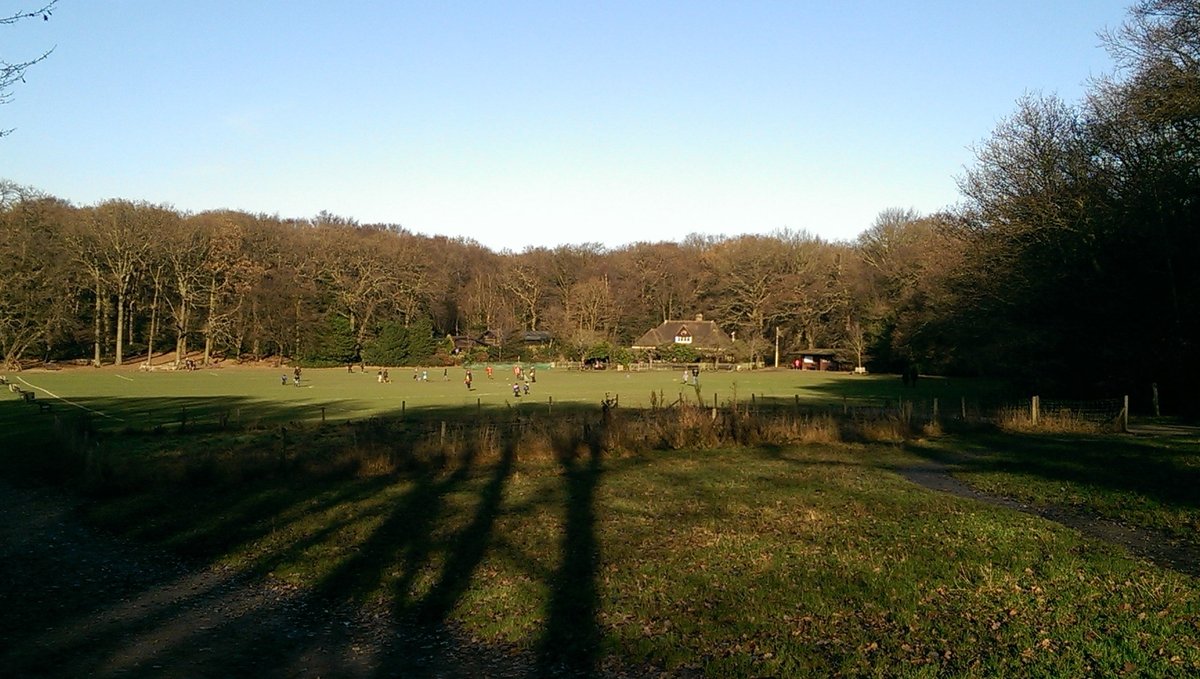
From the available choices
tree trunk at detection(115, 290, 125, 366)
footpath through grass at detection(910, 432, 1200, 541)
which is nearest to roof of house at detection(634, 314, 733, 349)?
tree trunk at detection(115, 290, 125, 366)

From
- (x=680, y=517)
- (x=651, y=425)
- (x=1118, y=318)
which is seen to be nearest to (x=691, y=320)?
(x=1118, y=318)

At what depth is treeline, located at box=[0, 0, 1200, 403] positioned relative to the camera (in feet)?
97.8

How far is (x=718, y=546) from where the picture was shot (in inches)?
411

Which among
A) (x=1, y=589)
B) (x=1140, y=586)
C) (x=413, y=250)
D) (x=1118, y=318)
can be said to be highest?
(x=413, y=250)

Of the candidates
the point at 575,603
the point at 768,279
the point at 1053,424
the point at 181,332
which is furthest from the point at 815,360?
the point at 575,603

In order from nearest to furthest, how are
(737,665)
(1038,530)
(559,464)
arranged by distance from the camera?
1. (737,665)
2. (1038,530)
3. (559,464)

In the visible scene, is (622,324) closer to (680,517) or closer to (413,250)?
(413,250)

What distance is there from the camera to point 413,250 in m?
96.5

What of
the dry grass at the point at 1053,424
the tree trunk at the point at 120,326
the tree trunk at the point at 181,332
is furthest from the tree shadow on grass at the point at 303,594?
the tree trunk at the point at 181,332

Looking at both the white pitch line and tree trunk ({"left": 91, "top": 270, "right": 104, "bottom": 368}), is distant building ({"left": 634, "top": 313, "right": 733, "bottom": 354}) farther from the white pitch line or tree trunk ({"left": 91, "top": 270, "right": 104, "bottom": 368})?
the white pitch line

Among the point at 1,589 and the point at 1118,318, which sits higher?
the point at 1118,318

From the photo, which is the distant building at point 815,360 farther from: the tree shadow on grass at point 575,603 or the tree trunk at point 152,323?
the tree shadow on grass at point 575,603

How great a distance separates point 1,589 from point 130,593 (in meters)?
1.62

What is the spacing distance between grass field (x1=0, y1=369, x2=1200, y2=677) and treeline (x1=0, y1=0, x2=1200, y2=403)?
36.9 feet
